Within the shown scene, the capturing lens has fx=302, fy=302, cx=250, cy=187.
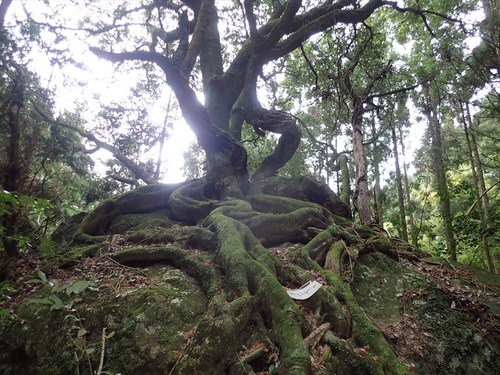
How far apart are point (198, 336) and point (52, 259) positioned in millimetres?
2805

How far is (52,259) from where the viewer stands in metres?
4.10

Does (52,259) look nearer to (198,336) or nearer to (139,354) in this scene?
(139,354)

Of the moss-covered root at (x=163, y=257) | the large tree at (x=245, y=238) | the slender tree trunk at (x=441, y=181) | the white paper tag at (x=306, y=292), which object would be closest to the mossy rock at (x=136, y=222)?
the large tree at (x=245, y=238)

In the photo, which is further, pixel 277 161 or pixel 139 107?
pixel 139 107

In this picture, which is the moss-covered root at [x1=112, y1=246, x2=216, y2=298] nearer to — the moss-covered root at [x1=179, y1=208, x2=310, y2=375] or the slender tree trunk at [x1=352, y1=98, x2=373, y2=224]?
the moss-covered root at [x1=179, y1=208, x2=310, y2=375]

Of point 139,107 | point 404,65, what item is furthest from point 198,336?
point 404,65

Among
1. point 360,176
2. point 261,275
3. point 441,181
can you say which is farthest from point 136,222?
point 441,181

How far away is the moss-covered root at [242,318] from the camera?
230cm

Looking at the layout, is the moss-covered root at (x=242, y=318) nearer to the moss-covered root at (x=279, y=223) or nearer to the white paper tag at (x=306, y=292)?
the white paper tag at (x=306, y=292)

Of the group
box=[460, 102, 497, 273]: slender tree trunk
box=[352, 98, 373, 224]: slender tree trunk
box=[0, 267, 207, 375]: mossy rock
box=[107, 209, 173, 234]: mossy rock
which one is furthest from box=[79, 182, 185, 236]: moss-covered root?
box=[460, 102, 497, 273]: slender tree trunk

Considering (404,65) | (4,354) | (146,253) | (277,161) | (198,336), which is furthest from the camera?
(404,65)

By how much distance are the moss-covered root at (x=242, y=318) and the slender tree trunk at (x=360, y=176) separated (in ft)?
16.5

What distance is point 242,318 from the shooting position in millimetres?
2682

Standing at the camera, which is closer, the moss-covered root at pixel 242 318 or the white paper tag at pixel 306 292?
the moss-covered root at pixel 242 318
